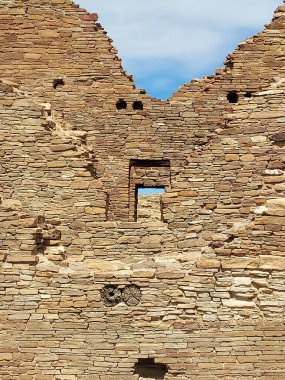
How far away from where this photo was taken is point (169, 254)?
30.7ft

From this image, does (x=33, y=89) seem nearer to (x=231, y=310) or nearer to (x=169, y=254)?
(x=169, y=254)

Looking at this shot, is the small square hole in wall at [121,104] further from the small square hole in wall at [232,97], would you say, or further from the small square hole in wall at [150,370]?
the small square hole in wall at [150,370]

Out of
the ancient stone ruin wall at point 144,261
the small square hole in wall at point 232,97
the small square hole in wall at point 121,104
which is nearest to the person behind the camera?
the ancient stone ruin wall at point 144,261

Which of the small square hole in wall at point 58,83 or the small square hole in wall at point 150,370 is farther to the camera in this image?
the small square hole in wall at point 58,83

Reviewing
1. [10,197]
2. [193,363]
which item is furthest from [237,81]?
[193,363]

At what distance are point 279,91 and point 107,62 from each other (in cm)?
390

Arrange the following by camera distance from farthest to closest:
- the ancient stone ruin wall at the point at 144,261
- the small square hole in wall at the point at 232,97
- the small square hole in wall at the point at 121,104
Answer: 1. the small square hole in wall at the point at 121,104
2. the small square hole in wall at the point at 232,97
3. the ancient stone ruin wall at the point at 144,261

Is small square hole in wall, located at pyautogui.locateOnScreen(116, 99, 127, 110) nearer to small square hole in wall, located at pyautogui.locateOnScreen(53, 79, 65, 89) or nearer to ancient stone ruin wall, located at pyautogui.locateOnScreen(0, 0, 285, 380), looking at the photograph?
small square hole in wall, located at pyautogui.locateOnScreen(53, 79, 65, 89)

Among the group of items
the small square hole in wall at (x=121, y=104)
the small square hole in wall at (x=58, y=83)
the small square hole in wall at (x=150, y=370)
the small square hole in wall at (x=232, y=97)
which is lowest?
the small square hole in wall at (x=150, y=370)

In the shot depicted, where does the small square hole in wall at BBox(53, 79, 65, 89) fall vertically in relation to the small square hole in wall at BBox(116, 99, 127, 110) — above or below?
above

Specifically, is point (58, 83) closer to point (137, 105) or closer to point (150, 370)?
point (137, 105)

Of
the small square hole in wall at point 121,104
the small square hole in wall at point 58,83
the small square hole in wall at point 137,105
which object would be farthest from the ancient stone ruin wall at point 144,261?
the small square hole in wall at point 58,83

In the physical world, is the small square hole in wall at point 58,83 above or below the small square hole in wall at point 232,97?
above

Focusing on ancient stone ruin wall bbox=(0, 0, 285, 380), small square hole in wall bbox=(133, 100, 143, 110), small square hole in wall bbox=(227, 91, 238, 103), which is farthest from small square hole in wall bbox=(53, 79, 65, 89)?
small square hole in wall bbox=(227, 91, 238, 103)
